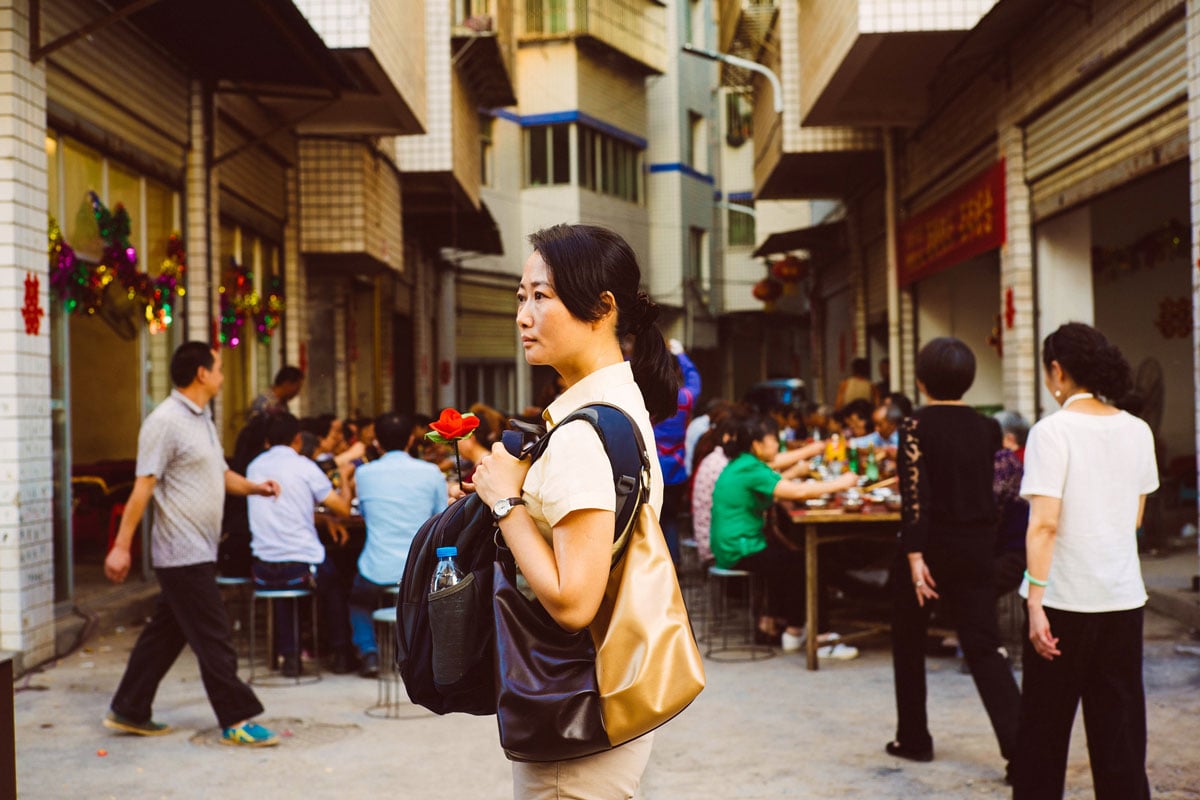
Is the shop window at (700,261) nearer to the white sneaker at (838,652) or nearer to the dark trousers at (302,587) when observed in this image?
the white sneaker at (838,652)

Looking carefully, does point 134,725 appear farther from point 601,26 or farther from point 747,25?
point 601,26

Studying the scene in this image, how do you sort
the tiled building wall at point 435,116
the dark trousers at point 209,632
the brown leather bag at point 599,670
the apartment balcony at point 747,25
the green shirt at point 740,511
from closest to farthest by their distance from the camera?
the brown leather bag at point 599,670, the dark trousers at point 209,632, the green shirt at point 740,511, the tiled building wall at point 435,116, the apartment balcony at point 747,25

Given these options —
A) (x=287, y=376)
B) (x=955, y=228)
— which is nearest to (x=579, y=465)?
(x=287, y=376)

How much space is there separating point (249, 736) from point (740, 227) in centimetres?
3872

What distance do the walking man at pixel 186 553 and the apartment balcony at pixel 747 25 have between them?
16.3 meters

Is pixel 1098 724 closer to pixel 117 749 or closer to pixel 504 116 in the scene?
pixel 117 749

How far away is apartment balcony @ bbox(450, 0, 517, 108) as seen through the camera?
855 inches

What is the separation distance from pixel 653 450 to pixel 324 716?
5224 mm

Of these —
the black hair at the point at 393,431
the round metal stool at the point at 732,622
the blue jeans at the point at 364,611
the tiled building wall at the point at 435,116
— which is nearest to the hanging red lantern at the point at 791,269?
the tiled building wall at the point at 435,116

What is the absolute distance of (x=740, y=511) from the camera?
9.41 meters

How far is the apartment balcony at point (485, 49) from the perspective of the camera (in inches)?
855

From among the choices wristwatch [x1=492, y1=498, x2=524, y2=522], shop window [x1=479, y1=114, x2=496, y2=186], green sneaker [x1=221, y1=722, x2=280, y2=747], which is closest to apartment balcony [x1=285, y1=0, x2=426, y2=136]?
green sneaker [x1=221, y1=722, x2=280, y2=747]

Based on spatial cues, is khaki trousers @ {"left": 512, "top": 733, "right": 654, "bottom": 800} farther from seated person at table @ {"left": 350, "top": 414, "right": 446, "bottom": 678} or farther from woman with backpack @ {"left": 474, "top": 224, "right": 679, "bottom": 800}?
seated person at table @ {"left": 350, "top": 414, "right": 446, "bottom": 678}

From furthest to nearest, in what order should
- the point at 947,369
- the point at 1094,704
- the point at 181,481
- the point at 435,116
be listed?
the point at 435,116, the point at 181,481, the point at 947,369, the point at 1094,704
